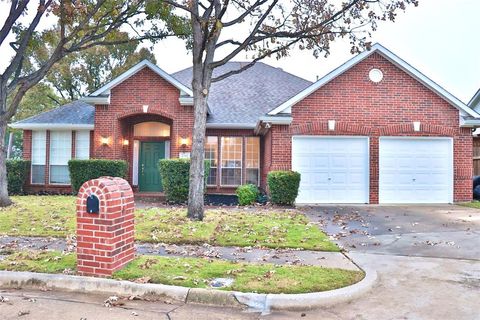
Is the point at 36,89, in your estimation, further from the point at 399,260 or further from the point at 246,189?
the point at 399,260

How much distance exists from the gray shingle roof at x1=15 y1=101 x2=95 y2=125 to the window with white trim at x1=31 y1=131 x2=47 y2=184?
2.15ft

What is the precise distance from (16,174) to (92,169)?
4.27 m

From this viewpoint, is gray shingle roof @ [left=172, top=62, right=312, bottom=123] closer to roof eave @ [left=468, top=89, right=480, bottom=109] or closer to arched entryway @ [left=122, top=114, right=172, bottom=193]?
arched entryway @ [left=122, top=114, right=172, bottom=193]

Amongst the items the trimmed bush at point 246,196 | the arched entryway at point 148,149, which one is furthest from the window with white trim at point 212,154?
the trimmed bush at point 246,196

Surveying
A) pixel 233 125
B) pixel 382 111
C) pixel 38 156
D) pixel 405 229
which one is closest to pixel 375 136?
pixel 382 111

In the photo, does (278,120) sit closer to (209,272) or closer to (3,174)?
(3,174)

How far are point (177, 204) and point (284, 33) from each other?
7109 mm

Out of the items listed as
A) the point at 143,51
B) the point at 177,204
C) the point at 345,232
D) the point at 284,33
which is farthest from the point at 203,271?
the point at 143,51

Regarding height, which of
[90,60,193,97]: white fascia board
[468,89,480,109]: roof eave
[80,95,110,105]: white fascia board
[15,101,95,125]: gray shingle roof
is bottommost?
[15,101,95,125]: gray shingle roof

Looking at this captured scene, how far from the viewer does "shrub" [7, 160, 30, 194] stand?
56.5ft

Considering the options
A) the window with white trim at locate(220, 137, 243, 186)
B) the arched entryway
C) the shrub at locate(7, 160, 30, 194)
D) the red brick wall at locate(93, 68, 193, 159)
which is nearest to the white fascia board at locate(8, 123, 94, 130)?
the red brick wall at locate(93, 68, 193, 159)

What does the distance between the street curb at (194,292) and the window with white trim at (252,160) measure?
12689 millimetres

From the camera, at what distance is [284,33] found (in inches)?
394

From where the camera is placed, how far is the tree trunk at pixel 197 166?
368 inches
